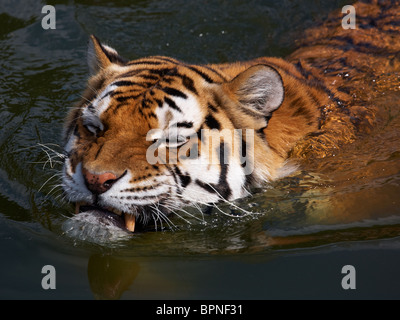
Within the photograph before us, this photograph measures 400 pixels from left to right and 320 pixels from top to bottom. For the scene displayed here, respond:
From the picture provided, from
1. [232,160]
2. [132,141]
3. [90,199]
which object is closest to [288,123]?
[232,160]

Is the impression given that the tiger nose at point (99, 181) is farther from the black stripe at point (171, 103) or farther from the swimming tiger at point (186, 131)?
the black stripe at point (171, 103)

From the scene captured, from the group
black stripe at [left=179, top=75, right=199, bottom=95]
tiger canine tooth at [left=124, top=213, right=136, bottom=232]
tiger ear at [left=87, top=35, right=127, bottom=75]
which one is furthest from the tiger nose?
tiger ear at [left=87, top=35, right=127, bottom=75]

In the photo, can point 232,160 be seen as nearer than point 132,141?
No

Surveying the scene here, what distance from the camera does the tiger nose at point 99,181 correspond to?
2527 mm

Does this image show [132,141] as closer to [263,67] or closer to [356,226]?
[263,67]

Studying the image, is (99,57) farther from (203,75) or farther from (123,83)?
(203,75)

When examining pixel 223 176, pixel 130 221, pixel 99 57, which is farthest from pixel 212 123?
pixel 99 57

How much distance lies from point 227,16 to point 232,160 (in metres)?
3.23

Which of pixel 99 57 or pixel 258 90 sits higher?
pixel 99 57

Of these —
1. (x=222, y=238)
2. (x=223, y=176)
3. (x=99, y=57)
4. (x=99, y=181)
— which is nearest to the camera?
(x=99, y=181)

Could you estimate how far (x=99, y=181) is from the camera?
99.4 inches

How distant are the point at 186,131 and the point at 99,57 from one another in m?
0.81

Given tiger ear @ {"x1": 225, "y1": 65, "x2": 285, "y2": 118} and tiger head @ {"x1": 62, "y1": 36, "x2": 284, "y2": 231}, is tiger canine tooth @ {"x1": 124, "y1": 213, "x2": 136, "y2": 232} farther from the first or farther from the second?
tiger ear @ {"x1": 225, "y1": 65, "x2": 285, "y2": 118}

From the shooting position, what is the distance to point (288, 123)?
3201mm
